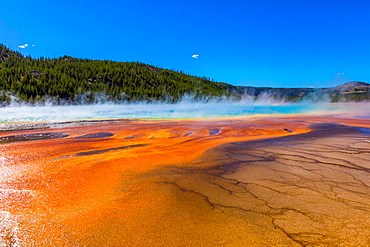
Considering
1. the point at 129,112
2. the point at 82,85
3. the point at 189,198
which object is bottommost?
the point at 129,112

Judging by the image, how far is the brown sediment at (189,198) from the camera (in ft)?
9.79

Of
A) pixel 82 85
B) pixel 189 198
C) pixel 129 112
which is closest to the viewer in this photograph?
pixel 189 198

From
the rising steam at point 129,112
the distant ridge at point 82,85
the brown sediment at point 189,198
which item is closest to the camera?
the brown sediment at point 189,198

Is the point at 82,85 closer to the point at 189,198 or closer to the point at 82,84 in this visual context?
the point at 82,84

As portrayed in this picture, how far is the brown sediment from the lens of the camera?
9.79 ft

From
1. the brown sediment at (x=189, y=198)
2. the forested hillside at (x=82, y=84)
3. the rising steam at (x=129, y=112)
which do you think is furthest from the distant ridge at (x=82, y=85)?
the brown sediment at (x=189, y=198)

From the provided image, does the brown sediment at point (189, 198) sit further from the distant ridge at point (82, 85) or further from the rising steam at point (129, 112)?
the distant ridge at point (82, 85)

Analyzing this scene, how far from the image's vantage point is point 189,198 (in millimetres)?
4156

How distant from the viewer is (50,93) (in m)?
66.1

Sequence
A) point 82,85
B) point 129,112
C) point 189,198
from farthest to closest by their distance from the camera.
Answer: point 82,85
point 129,112
point 189,198

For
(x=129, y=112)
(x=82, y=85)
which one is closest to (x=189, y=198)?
(x=129, y=112)

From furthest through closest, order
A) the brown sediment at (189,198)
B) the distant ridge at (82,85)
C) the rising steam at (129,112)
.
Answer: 1. the distant ridge at (82,85)
2. the rising steam at (129,112)
3. the brown sediment at (189,198)

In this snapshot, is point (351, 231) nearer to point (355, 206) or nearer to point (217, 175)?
point (355, 206)

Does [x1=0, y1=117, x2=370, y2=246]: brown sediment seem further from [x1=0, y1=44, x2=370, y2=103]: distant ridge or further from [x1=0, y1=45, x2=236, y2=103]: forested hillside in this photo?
[x1=0, y1=45, x2=236, y2=103]: forested hillside
